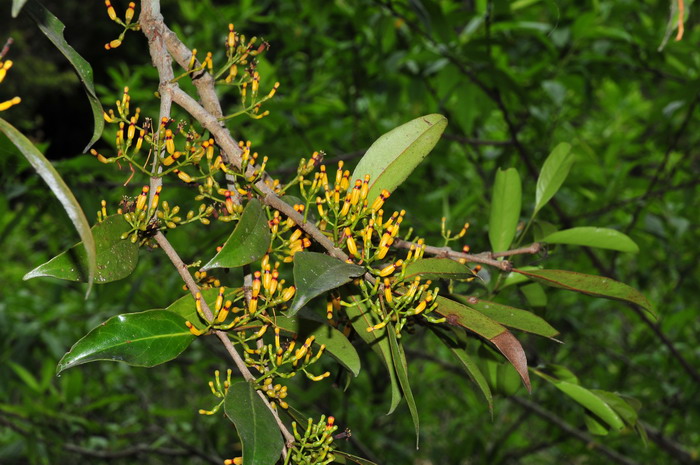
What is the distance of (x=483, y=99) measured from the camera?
8.32 ft

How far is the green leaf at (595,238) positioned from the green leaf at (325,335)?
45 centimetres

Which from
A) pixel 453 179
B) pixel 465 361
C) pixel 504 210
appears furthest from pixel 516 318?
pixel 453 179

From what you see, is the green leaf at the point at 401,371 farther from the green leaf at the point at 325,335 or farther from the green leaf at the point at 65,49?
the green leaf at the point at 65,49

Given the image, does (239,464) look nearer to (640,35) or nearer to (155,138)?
(155,138)

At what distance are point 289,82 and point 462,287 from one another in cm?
190

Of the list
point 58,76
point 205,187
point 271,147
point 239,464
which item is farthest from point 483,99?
point 58,76

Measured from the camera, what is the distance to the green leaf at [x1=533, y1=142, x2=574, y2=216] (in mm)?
1258

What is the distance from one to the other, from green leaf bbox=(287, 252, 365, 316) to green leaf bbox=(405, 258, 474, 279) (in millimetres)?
115

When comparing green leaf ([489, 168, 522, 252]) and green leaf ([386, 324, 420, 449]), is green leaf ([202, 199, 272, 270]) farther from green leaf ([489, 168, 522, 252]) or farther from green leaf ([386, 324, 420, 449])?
green leaf ([489, 168, 522, 252])

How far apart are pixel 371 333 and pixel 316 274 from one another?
17cm

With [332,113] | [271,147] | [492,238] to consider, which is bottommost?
[332,113]

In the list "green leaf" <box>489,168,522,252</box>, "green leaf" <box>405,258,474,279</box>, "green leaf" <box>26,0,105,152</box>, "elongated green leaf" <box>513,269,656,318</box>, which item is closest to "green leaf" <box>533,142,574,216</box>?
"green leaf" <box>489,168,522,252</box>

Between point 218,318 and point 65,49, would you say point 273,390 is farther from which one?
point 65,49

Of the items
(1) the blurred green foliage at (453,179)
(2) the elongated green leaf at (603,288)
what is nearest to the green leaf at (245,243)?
(2) the elongated green leaf at (603,288)
